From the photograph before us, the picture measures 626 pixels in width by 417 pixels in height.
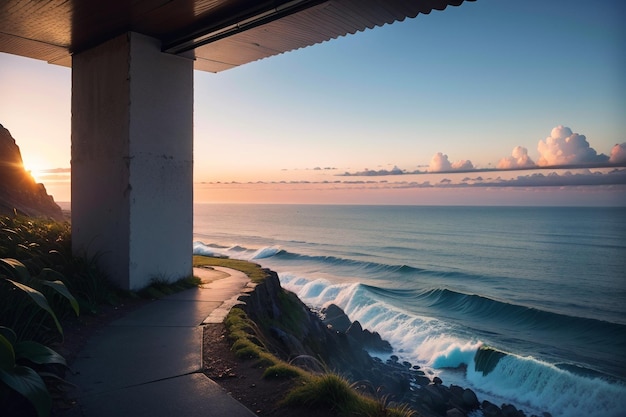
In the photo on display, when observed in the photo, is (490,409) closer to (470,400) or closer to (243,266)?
(470,400)

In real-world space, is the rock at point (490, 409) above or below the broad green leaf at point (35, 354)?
below

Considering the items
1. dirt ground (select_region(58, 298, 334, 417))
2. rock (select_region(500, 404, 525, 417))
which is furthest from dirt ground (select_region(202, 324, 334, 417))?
rock (select_region(500, 404, 525, 417))

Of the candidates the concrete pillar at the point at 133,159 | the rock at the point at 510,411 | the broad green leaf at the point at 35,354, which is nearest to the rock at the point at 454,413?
the rock at the point at 510,411

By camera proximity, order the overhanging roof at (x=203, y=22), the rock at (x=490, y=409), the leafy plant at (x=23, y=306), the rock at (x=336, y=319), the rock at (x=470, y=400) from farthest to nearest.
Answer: the rock at (x=336, y=319), the rock at (x=470, y=400), the rock at (x=490, y=409), the overhanging roof at (x=203, y=22), the leafy plant at (x=23, y=306)

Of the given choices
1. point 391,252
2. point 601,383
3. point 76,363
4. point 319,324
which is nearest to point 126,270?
point 76,363

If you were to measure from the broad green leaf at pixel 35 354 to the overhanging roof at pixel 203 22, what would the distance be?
14.3 ft

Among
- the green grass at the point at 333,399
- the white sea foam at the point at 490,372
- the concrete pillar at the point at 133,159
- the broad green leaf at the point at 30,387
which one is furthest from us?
the white sea foam at the point at 490,372

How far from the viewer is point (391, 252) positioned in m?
42.2

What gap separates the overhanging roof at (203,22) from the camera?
5301 mm

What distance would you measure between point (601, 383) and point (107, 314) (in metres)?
14.8

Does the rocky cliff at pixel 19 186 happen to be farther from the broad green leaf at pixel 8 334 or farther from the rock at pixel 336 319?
the broad green leaf at pixel 8 334

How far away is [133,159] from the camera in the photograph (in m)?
6.75

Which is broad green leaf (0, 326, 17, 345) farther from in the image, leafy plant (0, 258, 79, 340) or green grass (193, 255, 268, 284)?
green grass (193, 255, 268, 284)

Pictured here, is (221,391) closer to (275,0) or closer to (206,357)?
(206,357)
